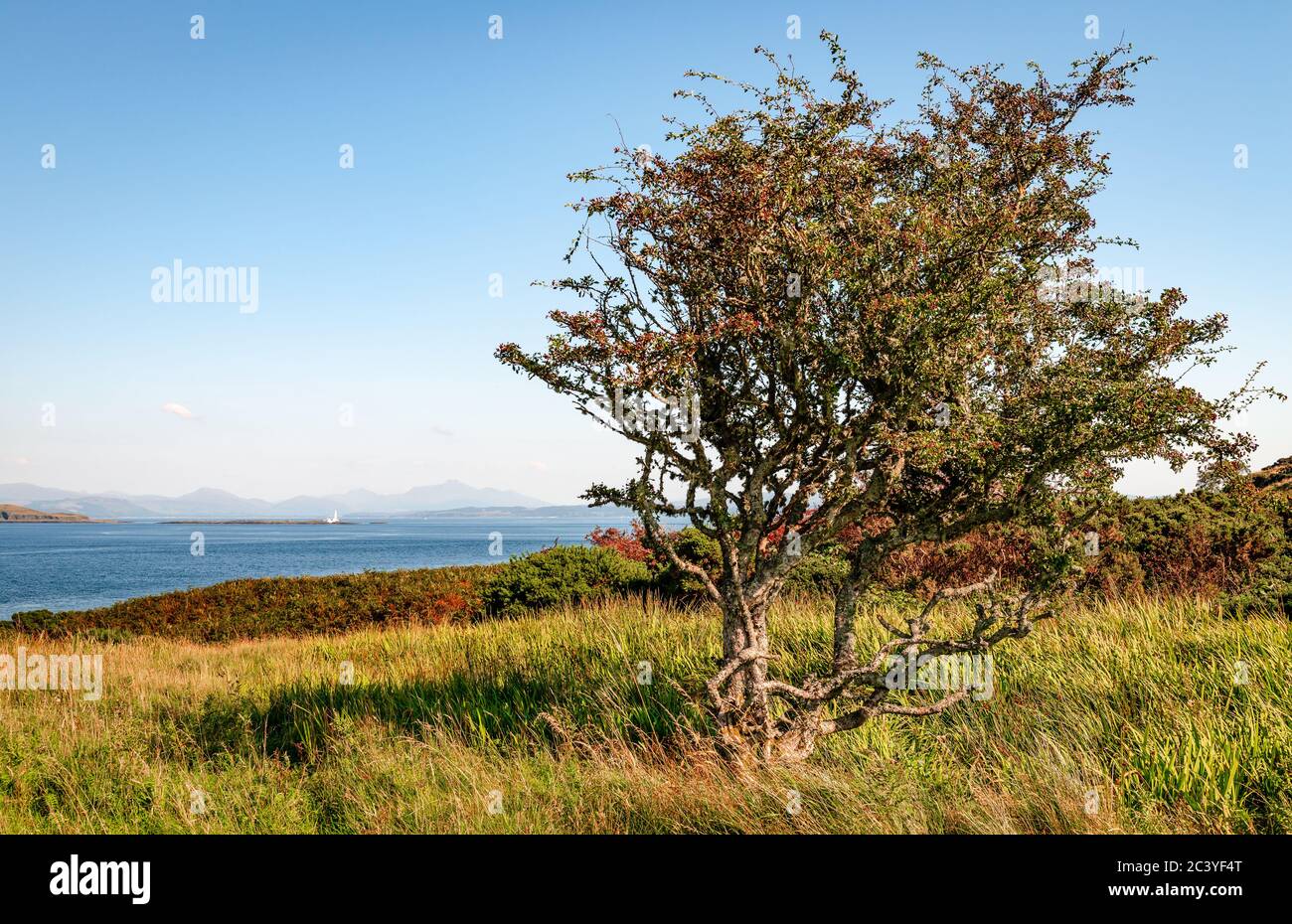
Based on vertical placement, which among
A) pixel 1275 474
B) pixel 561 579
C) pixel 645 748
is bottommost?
pixel 645 748

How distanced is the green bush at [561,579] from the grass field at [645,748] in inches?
171

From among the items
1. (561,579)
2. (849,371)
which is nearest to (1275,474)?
(561,579)

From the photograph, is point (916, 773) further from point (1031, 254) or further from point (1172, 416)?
point (1031, 254)

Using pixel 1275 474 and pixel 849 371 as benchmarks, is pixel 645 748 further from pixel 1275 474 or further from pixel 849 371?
pixel 1275 474

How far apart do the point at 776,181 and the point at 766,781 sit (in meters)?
3.75

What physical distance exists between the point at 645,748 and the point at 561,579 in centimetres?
899

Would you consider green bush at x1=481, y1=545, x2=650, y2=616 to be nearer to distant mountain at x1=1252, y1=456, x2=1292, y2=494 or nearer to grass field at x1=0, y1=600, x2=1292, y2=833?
grass field at x1=0, y1=600, x2=1292, y2=833

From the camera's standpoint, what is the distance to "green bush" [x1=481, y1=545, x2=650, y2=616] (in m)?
14.6

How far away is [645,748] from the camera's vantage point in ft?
19.4

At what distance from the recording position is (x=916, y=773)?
17.4 feet

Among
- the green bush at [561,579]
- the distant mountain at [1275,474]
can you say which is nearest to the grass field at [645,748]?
the green bush at [561,579]

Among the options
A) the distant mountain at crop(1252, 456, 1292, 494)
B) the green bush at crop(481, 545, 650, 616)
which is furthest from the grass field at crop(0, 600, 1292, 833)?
the distant mountain at crop(1252, 456, 1292, 494)

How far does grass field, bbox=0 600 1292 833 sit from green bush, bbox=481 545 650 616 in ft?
14.3

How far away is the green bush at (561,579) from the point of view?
14586 mm
